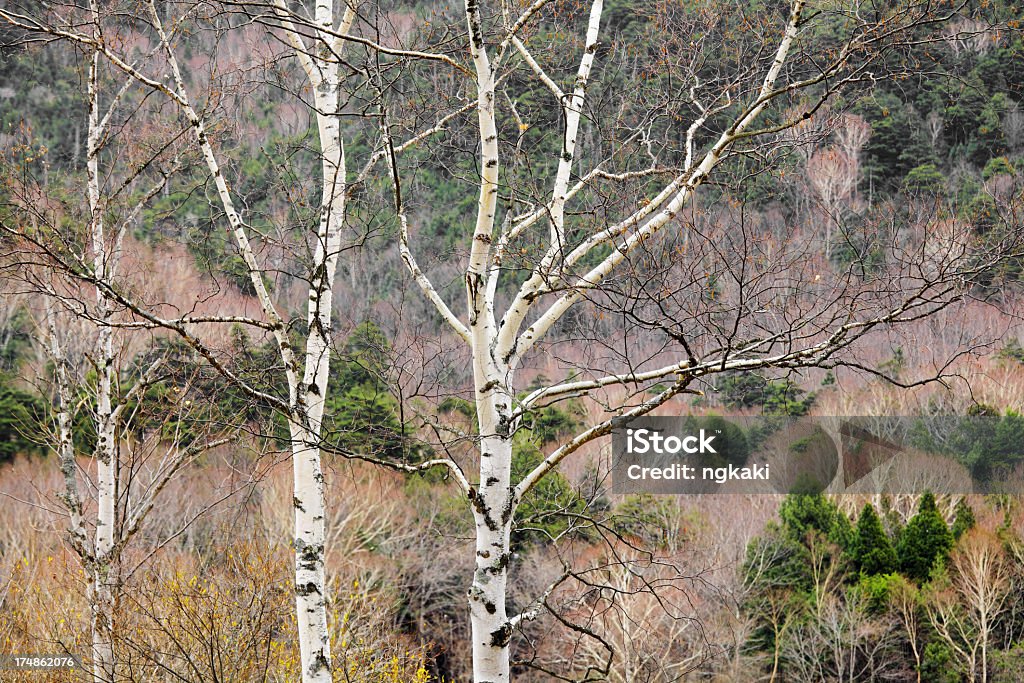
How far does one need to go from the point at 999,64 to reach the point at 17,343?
2076 centimetres

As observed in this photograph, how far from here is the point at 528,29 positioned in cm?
490

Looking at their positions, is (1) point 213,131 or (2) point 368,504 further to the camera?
(2) point 368,504

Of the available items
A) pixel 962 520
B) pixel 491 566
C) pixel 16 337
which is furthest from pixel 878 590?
pixel 16 337

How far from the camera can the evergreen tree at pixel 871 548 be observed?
42.7 ft

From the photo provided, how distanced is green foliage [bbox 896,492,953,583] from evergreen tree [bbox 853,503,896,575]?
236 mm

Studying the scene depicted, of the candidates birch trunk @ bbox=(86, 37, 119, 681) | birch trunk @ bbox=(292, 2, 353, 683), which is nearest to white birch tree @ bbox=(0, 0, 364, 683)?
birch trunk @ bbox=(292, 2, 353, 683)

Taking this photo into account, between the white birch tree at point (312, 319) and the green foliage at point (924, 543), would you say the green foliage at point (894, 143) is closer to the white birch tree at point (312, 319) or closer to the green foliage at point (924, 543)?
the green foliage at point (924, 543)

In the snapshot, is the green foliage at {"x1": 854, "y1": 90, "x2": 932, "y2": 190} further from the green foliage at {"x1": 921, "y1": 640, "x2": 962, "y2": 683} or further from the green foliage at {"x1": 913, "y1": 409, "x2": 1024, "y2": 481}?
the green foliage at {"x1": 921, "y1": 640, "x2": 962, "y2": 683}

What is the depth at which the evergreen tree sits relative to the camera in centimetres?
1301

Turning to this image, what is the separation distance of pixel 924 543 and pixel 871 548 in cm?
81

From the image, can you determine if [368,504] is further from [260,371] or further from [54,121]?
[54,121]

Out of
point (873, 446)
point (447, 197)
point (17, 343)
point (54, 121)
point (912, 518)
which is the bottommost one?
point (912, 518)

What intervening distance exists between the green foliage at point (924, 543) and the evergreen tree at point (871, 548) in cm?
24

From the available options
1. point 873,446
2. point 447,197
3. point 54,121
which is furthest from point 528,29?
point 54,121
